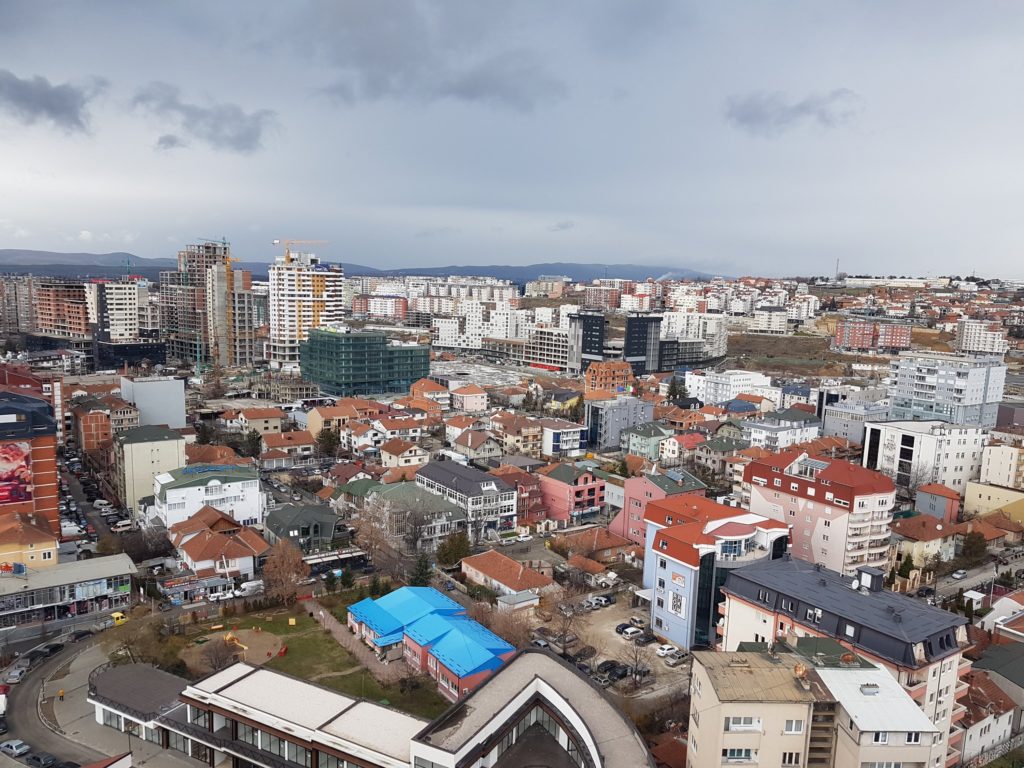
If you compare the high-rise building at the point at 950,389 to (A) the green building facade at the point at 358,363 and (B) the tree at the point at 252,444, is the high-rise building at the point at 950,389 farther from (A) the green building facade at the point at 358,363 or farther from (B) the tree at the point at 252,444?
(B) the tree at the point at 252,444

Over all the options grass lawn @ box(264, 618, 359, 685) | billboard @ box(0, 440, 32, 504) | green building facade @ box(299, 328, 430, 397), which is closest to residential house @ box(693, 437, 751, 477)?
grass lawn @ box(264, 618, 359, 685)

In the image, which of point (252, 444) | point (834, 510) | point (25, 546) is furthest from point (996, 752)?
point (252, 444)

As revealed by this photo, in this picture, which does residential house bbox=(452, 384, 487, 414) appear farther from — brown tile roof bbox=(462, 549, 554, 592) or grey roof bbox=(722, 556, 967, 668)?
grey roof bbox=(722, 556, 967, 668)

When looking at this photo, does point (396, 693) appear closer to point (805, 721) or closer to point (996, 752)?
point (805, 721)

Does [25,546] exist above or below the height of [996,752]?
above

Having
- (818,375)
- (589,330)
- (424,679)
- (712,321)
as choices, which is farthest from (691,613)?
(712,321)
